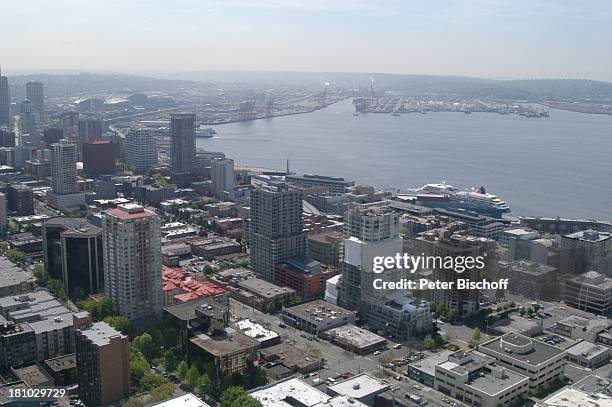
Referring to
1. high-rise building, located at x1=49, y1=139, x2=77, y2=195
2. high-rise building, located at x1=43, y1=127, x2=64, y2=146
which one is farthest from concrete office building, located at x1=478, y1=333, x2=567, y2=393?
high-rise building, located at x1=43, y1=127, x2=64, y2=146

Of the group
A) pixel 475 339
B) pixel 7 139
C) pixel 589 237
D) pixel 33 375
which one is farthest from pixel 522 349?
pixel 7 139

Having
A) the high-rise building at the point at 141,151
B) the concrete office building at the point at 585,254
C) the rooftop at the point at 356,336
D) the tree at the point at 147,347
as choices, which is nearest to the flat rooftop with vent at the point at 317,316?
the rooftop at the point at 356,336

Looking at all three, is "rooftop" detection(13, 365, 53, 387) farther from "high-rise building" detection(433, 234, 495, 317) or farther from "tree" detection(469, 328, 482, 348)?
"high-rise building" detection(433, 234, 495, 317)

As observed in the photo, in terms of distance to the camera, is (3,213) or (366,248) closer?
(366,248)

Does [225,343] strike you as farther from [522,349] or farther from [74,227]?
[74,227]

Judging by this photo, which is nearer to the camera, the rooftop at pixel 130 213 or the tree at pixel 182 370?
the tree at pixel 182 370

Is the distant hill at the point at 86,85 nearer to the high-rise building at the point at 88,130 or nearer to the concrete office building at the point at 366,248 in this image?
the high-rise building at the point at 88,130
